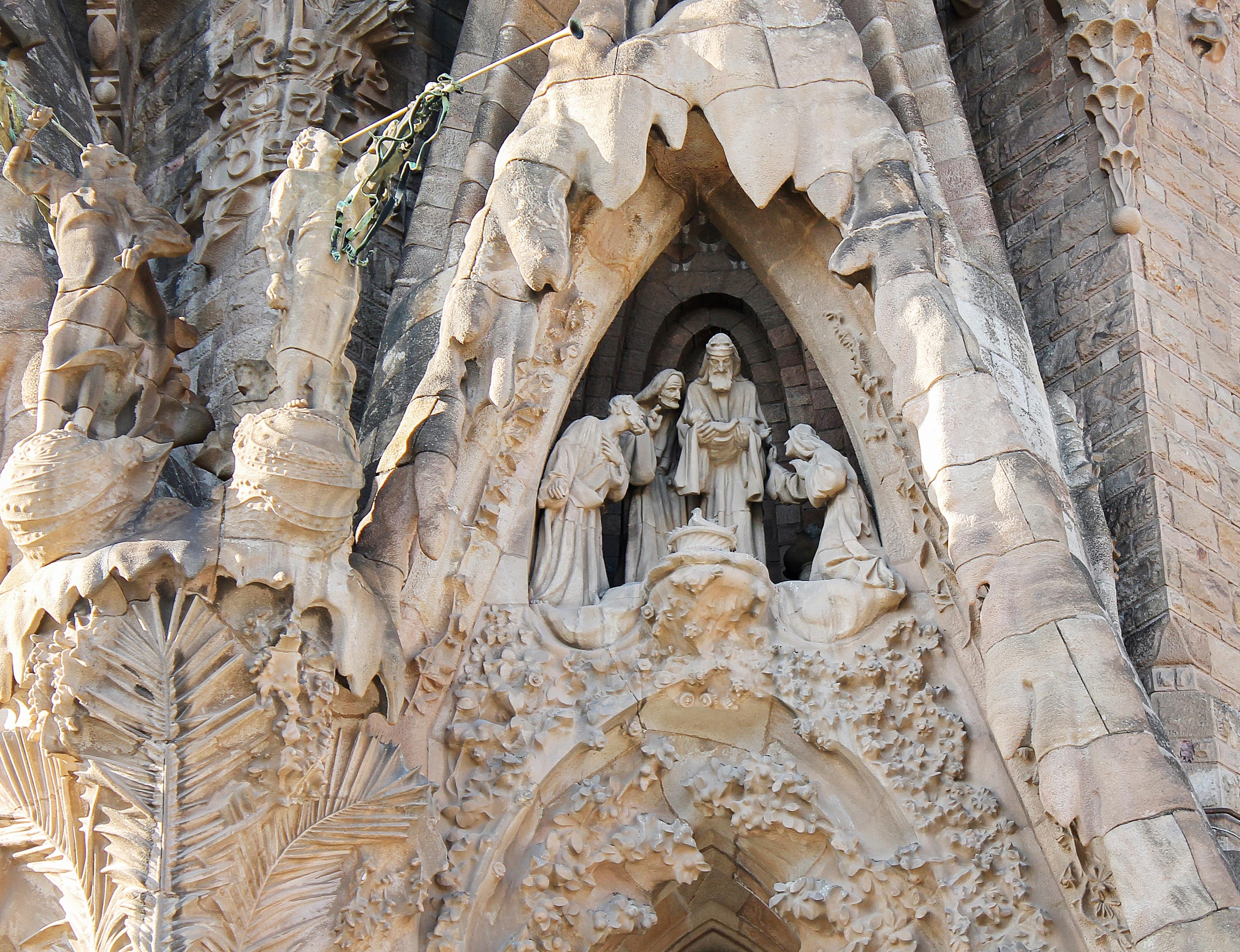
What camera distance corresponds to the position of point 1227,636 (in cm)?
921

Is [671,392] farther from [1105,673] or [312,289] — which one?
[1105,673]

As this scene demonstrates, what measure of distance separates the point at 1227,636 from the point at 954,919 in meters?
2.29

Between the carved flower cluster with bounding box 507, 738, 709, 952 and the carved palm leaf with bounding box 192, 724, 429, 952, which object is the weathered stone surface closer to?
the carved flower cluster with bounding box 507, 738, 709, 952

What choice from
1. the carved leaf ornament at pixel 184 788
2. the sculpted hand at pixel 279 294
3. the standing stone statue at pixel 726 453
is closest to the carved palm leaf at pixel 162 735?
the carved leaf ornament at pixel 184 788

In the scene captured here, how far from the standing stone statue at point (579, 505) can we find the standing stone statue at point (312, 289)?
0.94m

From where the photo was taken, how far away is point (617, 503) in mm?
9547

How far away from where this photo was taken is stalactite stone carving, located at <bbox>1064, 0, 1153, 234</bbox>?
1049cm

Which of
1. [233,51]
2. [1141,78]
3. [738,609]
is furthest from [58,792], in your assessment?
[1141,78]

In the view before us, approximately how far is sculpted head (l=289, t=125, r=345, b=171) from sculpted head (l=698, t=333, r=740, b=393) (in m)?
1.87

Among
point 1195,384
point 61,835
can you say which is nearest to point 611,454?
point 61,835

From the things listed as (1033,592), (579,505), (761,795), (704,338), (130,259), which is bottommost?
(761,795)

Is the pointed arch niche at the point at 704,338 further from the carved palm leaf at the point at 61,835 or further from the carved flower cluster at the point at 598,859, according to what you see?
the carved palm leaf at the point at 61,835

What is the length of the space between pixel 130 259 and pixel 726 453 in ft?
8.56

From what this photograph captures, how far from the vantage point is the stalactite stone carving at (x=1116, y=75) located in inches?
413
